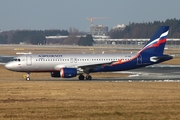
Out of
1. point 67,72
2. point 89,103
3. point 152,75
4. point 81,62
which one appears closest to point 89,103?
point 89,103

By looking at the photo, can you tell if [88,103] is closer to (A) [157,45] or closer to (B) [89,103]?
(B) [89,103]

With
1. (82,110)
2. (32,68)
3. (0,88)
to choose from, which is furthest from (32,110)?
(32,68)

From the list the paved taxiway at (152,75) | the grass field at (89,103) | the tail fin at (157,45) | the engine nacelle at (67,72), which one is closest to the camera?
the grass field at (89,103)

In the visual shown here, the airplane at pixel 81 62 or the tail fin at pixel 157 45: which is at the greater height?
the tail fin at pixel 157 45

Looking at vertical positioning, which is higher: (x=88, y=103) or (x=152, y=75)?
(x=88, y=103)

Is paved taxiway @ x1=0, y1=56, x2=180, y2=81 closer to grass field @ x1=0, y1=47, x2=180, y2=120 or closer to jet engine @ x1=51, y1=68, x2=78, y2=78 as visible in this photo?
jet engine @ x1=51, y1=68, x2=78, y2=78

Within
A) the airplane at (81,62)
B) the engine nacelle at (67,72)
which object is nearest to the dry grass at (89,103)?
the engine nacelle at (67,72)

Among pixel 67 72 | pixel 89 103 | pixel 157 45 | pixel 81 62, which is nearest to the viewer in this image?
pixel 89 103

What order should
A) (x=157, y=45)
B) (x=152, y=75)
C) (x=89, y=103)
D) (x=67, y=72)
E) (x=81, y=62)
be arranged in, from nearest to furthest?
(x=89, y=103) → (x=67, y=72) → (x=81, y=62) → (x=157, y=45) → (x=152, y=75)

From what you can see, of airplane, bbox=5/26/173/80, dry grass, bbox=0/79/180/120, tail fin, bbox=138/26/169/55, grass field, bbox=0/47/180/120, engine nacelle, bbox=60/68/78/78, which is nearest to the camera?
grass field, bbox=0/47/180/120

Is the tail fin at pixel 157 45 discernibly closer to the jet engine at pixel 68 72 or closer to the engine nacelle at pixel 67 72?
the jet engine at pixel 68 72

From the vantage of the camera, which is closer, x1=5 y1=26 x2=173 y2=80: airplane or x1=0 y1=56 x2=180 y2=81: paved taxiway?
x1=5 y1=26 x2=173 y2=80: airplane

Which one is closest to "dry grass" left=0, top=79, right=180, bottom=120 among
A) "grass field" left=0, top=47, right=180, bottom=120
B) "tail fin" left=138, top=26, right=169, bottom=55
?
"grass field" left=0, top=47, right=180, bottom=120

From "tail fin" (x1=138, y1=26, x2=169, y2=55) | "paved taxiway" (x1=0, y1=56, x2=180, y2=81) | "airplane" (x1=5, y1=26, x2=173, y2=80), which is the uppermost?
"tail fin" (x1=138, y1=26, x2=169, y2=55)
